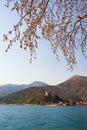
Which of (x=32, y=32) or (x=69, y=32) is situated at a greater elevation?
(x=69, y=32)

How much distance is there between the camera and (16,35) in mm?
6664

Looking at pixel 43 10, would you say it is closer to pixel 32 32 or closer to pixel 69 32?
pixel 32 32

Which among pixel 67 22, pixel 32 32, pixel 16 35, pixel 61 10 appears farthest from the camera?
pixel 67 22

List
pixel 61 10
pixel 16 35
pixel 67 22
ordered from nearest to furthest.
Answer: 1. pixel 16 35
2. pixel 61 10
3. pixel 67 22

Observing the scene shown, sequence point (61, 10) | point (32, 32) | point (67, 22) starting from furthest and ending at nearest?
1. point (67, 22)
2. point (61, 10)
3. point (32, 32)

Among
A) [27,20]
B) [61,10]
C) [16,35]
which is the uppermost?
[61,10]

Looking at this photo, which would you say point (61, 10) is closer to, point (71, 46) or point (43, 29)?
point (43, 29)

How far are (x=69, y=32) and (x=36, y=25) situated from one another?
2234 mm

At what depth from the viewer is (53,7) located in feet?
26.2

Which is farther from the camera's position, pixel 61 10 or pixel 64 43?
pixel 64 43

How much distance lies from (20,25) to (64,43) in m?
2.54

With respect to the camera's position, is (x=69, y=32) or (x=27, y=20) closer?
(x=27, y=20)

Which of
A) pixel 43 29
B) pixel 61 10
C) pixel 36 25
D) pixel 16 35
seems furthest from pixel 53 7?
pixel 16 35

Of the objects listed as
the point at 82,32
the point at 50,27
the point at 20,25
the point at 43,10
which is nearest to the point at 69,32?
the point at 82,32
